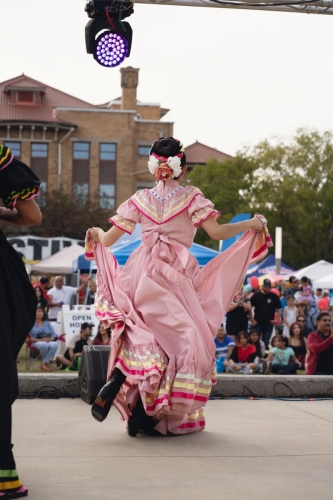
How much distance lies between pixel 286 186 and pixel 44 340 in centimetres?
3446

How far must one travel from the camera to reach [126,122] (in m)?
57.2

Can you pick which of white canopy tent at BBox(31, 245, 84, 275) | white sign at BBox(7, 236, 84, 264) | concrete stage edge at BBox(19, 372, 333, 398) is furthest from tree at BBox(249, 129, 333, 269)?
concrete stage edge at BBox(19, 372, 333, 398)

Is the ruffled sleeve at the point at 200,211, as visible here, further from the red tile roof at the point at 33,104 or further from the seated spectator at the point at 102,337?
the red tile roof at the point at 33,104

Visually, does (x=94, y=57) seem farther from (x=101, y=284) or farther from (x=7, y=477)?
(x=7, y=477)

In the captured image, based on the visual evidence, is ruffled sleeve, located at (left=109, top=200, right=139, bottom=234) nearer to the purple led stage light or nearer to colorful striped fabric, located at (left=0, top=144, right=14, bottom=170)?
the purple led stage light

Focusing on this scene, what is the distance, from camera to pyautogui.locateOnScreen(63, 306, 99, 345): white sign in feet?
48.9

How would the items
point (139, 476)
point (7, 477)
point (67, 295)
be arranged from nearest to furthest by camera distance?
point (7, 477), point (139, 476), point (67, 295)

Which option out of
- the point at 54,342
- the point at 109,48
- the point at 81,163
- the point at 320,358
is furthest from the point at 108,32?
the point at 81,163

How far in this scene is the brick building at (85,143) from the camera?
56938mm

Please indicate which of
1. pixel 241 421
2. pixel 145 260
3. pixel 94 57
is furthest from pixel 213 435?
pixel 94 57

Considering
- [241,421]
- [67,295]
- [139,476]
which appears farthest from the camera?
[67,295]

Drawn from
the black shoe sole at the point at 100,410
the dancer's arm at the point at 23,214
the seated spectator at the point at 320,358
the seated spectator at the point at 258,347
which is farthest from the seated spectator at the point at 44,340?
the dancer's arm at the point at 23,214

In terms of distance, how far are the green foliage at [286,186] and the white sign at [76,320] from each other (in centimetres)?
3236

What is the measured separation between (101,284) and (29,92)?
55046mm
